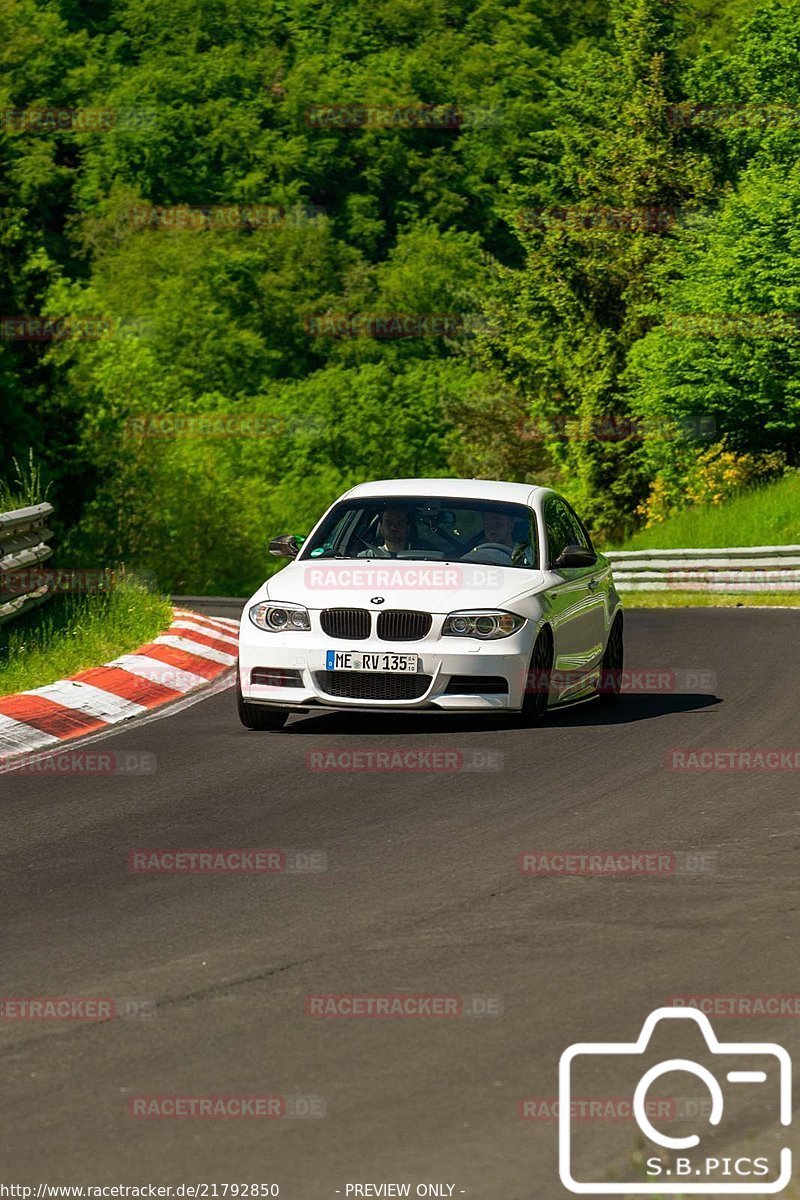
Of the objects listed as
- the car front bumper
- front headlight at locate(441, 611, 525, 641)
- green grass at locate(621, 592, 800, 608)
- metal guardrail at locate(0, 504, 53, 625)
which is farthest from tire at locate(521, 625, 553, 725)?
green grass at locate(621, 592, 800, 608)

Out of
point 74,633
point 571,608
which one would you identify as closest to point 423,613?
point 571,608

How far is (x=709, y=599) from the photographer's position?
113 feet

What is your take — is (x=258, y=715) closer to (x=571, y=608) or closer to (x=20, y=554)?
(x=571, y=608)

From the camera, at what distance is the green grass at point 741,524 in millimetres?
42156

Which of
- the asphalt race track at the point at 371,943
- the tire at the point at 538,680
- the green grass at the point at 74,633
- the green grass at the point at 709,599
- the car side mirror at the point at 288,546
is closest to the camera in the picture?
the asphalt race track at the point at 371,943

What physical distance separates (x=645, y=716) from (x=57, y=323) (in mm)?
48738

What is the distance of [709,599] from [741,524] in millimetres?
9100

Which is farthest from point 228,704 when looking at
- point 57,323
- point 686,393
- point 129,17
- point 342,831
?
point 129,17

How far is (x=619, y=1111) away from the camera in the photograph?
16.5ft

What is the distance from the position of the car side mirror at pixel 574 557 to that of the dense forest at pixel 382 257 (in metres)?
36.0

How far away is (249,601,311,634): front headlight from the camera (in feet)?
42.7

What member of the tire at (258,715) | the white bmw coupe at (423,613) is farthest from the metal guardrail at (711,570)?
the tire at (258,715)

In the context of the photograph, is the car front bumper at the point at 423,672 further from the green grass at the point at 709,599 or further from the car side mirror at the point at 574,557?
the green grass at the point at 709,599

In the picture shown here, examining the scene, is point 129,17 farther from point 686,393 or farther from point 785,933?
point 785,933
